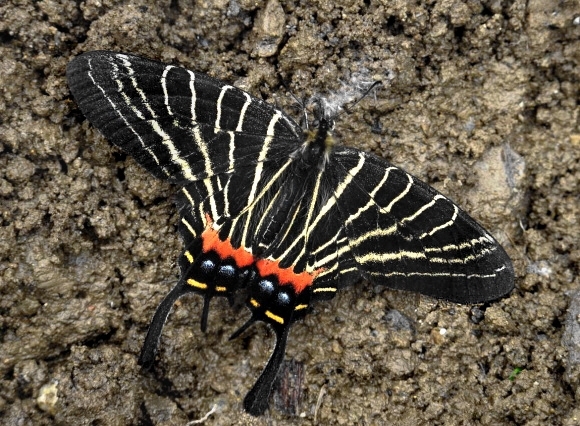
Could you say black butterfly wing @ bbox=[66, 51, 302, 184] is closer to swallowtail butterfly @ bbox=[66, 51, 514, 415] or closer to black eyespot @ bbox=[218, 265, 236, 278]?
swallowtail butterfly @ bbox=[66, 51, 514, 415]

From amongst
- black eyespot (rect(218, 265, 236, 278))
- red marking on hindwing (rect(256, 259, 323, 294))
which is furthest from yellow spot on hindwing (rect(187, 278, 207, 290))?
red marking on hindwing (rect(256, 259, 323, 294))

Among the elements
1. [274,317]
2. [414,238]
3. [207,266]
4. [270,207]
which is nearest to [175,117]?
[270,207]

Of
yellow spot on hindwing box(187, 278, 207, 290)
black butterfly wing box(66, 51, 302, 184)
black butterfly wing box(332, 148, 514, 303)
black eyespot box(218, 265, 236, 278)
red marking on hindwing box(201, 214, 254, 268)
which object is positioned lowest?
yellow spot on hindwing box(187, 278, 207, 290)

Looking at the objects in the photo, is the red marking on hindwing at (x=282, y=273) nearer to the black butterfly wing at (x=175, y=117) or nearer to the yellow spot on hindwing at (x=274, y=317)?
the yellow spot on hindwing at (x=274, y=317)

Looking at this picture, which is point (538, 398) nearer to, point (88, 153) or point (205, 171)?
point (205, 171)

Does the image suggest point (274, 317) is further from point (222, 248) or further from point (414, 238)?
point (414, 238)
